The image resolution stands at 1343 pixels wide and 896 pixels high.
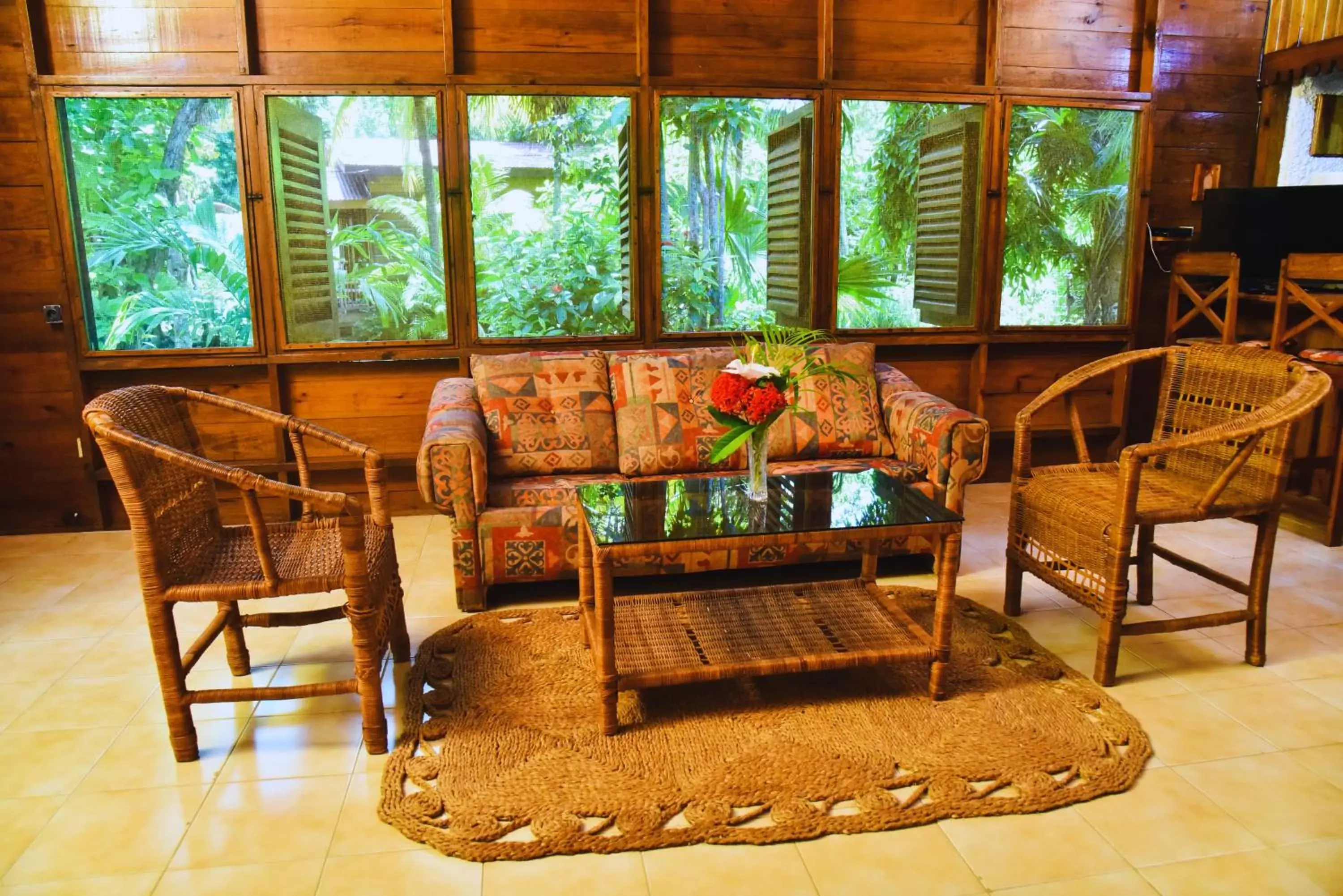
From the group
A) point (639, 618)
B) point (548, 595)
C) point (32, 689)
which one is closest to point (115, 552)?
point (32, 689)

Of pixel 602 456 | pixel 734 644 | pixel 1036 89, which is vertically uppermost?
pixel 1036 89

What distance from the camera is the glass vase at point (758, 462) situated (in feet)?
8.48

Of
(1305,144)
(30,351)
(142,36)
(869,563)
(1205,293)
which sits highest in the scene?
(142,36)

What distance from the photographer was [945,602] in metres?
2.41

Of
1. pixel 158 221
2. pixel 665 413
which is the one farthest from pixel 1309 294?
pixel 158 221

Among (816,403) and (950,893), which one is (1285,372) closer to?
(816,403)

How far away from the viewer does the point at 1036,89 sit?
13.8 ft

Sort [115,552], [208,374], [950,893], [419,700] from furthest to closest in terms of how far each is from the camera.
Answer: [208,374] < [115,552] < [419,700] < [950,893]

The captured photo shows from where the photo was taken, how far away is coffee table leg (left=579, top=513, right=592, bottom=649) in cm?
257

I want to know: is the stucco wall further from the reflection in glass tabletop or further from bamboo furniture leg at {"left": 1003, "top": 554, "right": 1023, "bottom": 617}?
the reflection in glass tabletop

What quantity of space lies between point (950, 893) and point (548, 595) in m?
1.80

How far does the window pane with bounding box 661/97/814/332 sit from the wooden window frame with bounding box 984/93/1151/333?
2.92ft

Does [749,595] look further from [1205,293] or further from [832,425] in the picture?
[1205,293]

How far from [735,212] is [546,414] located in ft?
4.45
